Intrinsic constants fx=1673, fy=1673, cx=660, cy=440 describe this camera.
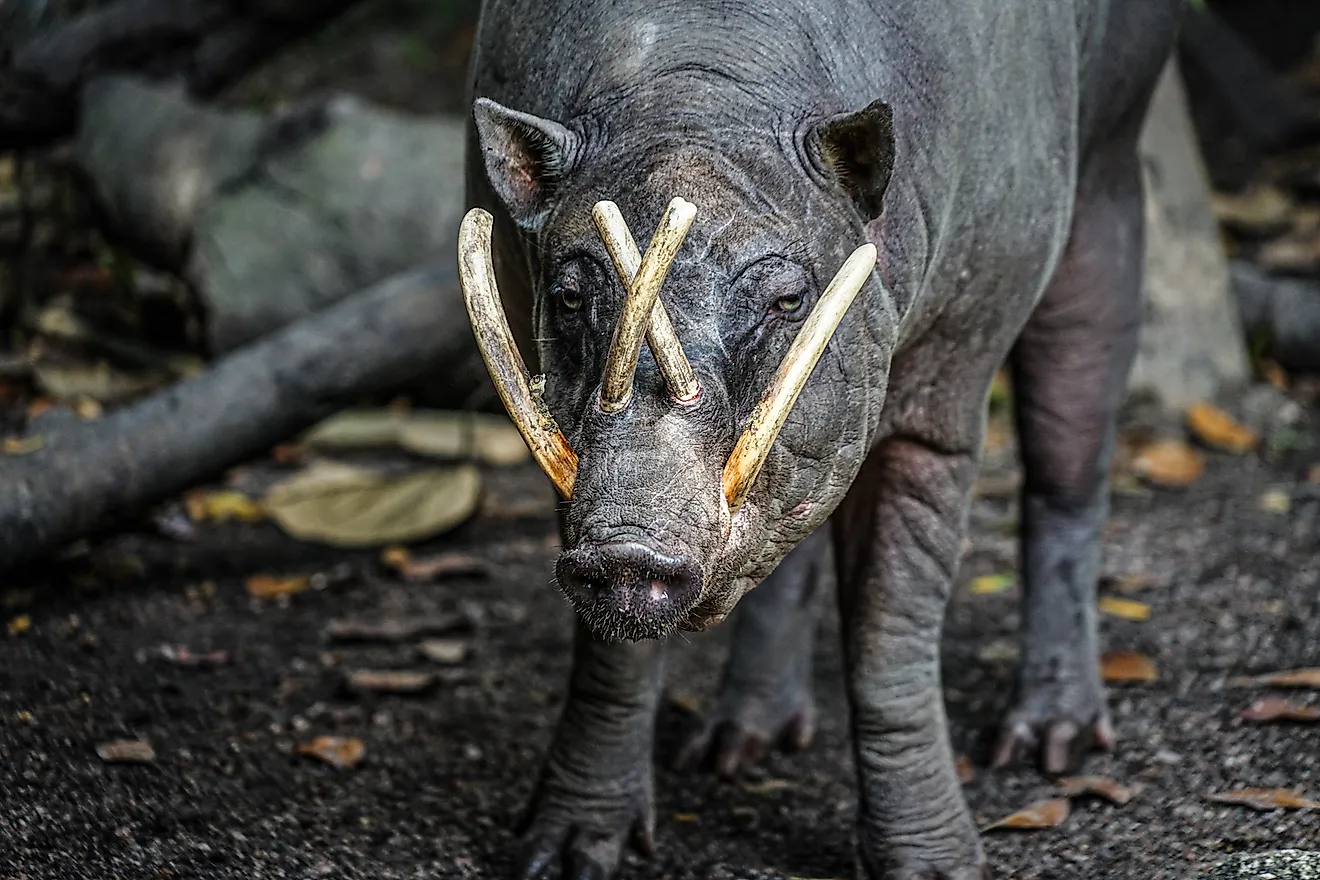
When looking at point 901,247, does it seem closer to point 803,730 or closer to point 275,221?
point 803,730

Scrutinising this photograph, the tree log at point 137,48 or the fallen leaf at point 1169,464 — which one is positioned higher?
the tree log at point 137,48

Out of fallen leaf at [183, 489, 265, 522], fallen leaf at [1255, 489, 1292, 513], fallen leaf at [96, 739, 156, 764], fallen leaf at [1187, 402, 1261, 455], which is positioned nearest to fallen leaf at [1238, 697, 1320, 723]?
fallen leaf at [1255, 489, 1292, 513]

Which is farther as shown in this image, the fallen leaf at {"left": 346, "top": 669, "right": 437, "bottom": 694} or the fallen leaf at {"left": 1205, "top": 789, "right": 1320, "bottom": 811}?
the fallen leaf at {"left": 346, "top": 669, "right": 437, "bottom": 694}

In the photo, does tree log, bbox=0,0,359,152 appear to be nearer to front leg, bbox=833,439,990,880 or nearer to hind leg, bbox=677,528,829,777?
hind leg, bbox=677,528,829,777

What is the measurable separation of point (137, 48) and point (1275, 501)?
187 inches

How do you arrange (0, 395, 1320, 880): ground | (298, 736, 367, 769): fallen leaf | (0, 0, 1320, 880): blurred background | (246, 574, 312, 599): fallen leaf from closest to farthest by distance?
(0, 395, 1320, 880): ground, (0, 0, 1320, 880): blurred background, (298, 736, 367, 769): fallen leaf, (246, 574, 312, 599): fallen leaf

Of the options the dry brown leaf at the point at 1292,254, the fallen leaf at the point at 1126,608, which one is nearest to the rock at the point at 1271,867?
the fallen leaf at the point at 1126,608

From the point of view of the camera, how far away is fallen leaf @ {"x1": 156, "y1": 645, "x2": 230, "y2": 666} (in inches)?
176

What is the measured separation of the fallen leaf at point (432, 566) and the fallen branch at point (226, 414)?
1.74 ft

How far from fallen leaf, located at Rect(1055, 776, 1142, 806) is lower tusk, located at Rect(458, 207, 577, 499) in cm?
177

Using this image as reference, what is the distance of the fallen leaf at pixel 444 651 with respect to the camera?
4.68 metres

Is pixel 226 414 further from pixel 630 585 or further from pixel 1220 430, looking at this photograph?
pixel 1220 430

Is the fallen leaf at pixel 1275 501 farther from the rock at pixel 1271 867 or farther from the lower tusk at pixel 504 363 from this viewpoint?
the lower tusk at pixel 504 363

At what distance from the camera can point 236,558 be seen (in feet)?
17.5
